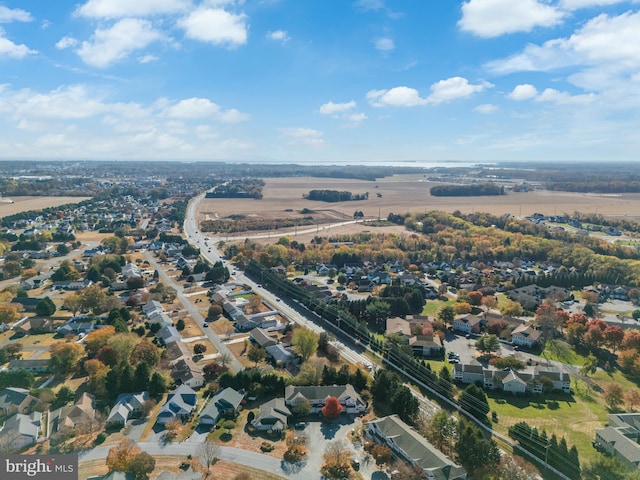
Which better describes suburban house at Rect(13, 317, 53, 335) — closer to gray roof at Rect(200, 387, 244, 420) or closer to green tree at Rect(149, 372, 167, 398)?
green tree at Rect(149, 372, 167, 398)

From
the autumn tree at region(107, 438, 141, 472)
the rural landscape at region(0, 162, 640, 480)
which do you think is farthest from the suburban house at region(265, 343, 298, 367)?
the autumn tree at region(107, 438, 141, 472)

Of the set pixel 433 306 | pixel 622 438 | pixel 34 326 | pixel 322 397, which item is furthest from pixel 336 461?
pixel 34 326

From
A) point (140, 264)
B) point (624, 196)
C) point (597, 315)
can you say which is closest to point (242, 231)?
point (140, 264)

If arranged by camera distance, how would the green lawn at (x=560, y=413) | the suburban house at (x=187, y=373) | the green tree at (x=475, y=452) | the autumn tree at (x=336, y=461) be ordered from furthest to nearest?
the suburban house at (x=187, y=373) → the green lawn at (x=560, y=413) → the autumn tree at (x=336, y=461) → the green tree at (x=475, y=452)

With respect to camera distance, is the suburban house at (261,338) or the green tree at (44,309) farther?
the green tree at (44,309)

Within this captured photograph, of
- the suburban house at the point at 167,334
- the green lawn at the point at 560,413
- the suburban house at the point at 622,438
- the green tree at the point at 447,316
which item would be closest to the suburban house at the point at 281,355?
the suburban house at the point at 167,334

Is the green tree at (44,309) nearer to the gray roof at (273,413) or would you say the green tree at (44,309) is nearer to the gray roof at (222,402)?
the gray roof at (222,402)
